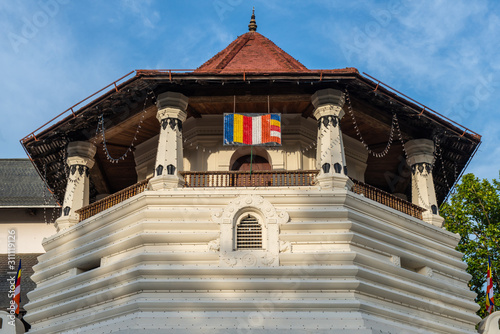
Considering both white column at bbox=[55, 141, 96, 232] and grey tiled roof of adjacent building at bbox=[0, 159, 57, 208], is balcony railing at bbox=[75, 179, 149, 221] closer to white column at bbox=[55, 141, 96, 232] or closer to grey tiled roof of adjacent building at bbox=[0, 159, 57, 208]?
white column at bbox=[55, 141, 96, 232]

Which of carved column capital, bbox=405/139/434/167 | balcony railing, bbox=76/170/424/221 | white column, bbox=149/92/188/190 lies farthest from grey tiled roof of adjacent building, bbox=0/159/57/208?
carved column capital, bbox=405/139/434/167

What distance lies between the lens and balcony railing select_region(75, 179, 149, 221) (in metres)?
22.4

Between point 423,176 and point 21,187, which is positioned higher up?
point 21,187

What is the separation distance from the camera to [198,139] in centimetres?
2462

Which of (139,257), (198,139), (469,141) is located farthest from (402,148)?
(139,257)

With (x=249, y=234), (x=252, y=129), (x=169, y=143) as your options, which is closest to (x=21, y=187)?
(x=169, y=143)

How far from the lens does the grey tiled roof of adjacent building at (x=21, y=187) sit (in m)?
35.2

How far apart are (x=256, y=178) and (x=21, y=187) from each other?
19950mm

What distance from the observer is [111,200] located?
2298 cm

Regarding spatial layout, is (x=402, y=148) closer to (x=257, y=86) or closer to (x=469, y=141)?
(x=469, y=141)

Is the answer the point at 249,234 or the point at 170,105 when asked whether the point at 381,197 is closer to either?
the point at 249,234

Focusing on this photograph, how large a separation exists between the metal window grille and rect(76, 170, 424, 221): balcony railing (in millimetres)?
1285

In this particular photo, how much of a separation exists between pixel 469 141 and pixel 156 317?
12553mm

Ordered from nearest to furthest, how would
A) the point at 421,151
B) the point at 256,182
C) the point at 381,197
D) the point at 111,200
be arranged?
the point at 256,182 < the point at 381,197 < the point at 111,200 < the point at 421,151
